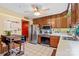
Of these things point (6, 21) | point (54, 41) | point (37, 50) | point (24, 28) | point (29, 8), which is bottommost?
point (37, 50)

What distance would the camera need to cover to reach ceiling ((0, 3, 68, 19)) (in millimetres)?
1482

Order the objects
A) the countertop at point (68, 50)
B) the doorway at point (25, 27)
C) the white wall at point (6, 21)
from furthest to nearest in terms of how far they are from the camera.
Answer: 1. the doorway at point (25, 27)
2. the white wall at point (6, 21)
3. the countertop at point (68, 50)

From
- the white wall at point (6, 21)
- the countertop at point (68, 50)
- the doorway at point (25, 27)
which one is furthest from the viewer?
the doorway at point (25, 27)

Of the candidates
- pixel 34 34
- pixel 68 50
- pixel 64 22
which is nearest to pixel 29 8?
pixel 34 34

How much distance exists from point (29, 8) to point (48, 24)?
37 centimetres

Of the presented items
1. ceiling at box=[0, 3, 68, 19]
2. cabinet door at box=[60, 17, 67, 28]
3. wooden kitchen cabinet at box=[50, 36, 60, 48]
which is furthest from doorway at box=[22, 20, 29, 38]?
cabinet door at box=[60, 17, 67, 28]

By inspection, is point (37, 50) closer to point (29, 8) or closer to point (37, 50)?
point (37, 50)

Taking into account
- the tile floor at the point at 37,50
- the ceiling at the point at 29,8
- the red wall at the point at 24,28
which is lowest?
the tile floor at the point at 37,50

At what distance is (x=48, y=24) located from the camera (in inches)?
62.0

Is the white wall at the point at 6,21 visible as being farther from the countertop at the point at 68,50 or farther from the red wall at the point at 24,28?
the countertop at the point at 68,50

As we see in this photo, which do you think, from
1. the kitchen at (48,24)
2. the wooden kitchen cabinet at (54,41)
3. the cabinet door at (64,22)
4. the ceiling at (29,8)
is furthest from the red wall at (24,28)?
the cabinet door at (64,22)

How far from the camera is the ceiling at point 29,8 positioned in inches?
58.4

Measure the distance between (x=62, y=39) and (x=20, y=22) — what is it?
0.72 metres

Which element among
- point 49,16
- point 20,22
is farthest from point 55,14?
point 20,22
